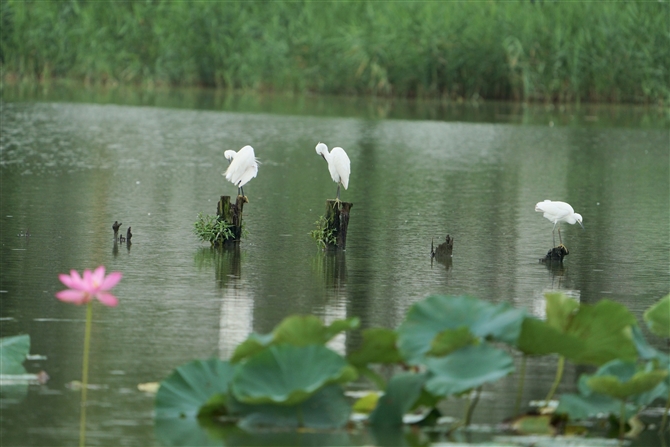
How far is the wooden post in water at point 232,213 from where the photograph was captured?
10.3m

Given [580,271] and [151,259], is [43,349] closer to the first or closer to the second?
[151,259]

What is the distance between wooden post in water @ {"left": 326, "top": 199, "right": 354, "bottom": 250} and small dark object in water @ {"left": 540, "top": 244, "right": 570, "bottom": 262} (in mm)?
1681

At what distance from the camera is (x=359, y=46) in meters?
29.7

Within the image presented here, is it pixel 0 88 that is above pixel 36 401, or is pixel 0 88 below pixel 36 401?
above

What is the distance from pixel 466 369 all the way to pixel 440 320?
319 mm

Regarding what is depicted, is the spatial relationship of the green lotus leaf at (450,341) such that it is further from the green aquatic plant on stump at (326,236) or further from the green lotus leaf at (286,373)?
the green aquatic plant on stump at (326,236)

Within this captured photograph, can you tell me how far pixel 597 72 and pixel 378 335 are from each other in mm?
24414

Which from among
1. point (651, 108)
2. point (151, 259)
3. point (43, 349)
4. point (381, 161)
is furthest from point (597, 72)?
point (43, 349)

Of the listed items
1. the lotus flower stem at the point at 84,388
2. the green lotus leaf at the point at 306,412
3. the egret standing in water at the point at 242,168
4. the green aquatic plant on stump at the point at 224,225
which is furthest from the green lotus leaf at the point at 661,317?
the egret standing in water at the point at 242,168

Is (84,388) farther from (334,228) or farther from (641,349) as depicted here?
(334,228)

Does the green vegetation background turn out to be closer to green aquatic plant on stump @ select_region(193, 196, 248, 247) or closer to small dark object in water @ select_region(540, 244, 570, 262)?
small dark object in water @ select_region(540, 244, 570, 262)

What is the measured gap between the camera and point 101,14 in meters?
33.1

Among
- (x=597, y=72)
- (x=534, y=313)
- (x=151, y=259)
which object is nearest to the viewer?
(x=534, y=313)

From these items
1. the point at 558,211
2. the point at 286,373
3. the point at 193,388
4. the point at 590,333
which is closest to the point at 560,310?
the point at 590,333
